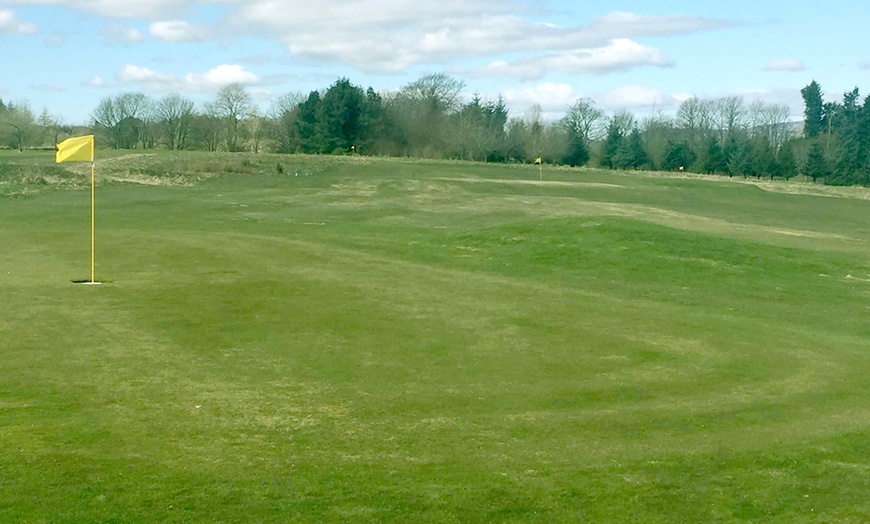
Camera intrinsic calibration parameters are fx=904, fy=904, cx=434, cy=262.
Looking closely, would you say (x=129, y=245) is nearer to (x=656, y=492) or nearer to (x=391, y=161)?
(x=656, y=492)

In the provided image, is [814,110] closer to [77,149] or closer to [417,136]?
[417,136]

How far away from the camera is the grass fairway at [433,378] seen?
9078 millimetres

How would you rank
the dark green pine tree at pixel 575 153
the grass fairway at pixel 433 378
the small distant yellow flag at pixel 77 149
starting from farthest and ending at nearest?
the dark green pine tree at pixel 575 153 < the small distant yellow flag at pixel 77 149 < the grass fairway at pixel 433 378

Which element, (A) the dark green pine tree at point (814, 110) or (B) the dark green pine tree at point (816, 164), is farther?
(A) the dark green pine tree at point (814, 110)

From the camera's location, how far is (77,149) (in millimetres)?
22188

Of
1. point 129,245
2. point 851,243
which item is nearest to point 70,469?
point 129,245

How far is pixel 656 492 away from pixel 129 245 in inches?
910

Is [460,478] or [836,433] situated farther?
[836,433]

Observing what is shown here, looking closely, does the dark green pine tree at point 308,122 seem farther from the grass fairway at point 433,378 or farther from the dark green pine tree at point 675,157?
the grass fairway at point 433,378

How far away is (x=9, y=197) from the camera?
48.8m

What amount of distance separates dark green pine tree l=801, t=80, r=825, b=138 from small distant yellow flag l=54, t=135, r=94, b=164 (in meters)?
132

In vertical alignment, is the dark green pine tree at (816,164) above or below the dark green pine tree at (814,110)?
below

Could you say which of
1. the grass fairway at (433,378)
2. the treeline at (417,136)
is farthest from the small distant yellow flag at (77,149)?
the treeline at (417,136)

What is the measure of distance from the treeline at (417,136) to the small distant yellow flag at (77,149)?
261ft
